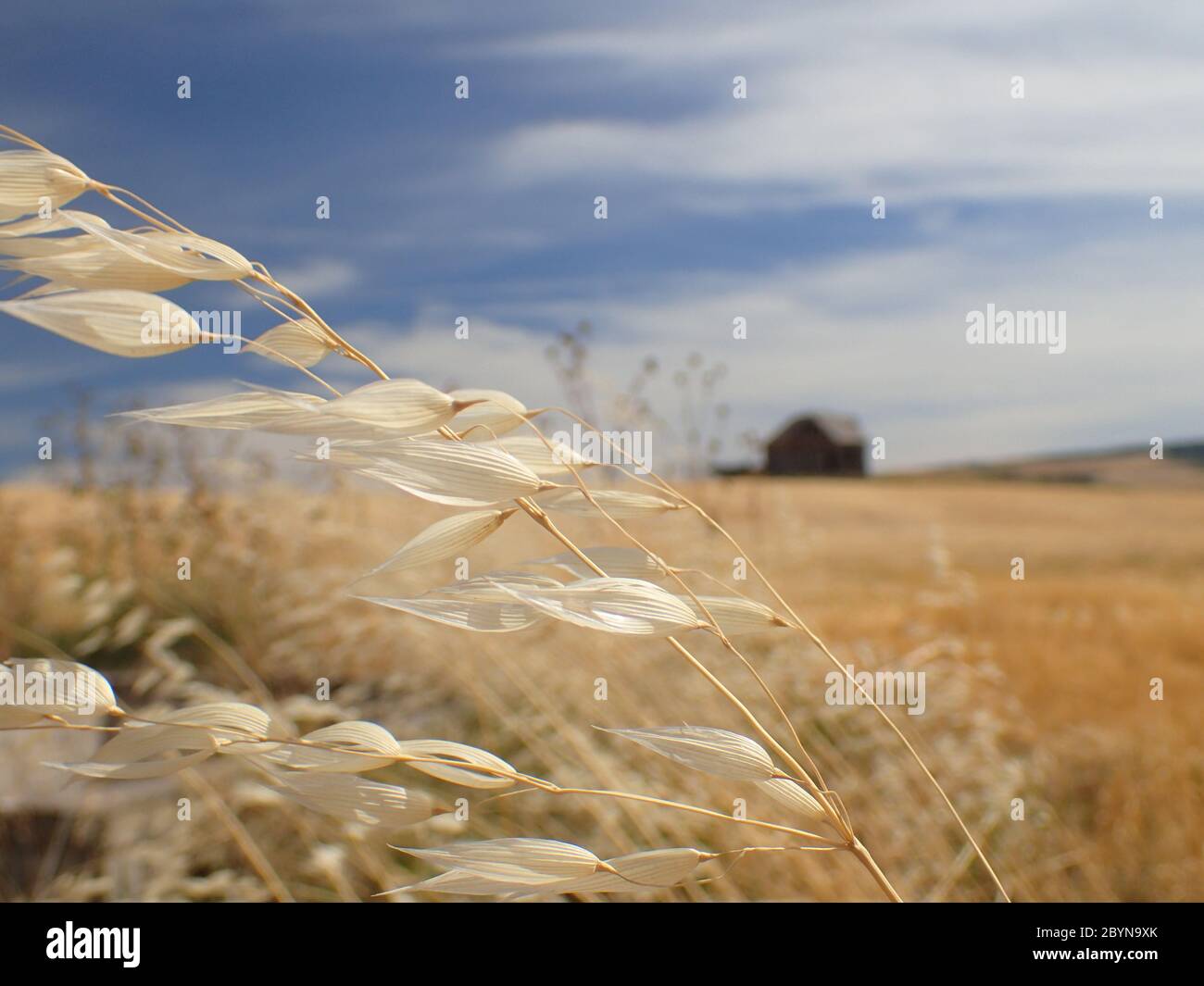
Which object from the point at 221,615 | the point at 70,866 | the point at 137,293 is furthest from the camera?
the point at 221,615

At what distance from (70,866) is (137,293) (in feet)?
5.78

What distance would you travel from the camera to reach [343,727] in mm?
272

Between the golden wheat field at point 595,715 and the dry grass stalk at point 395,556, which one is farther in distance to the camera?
the golden wheat field at point 595,715

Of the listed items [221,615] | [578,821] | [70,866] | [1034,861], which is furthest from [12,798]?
[1034,861]

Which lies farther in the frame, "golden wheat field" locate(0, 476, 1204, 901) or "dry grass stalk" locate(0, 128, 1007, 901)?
"golden wheat field" locate(0, 476, 1204, 901)

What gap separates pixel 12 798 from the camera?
1.71 m

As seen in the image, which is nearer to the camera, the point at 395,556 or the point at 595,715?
the point at 395,556

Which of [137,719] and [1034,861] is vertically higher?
[137,719]

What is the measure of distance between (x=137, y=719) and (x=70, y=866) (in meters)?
1.69
